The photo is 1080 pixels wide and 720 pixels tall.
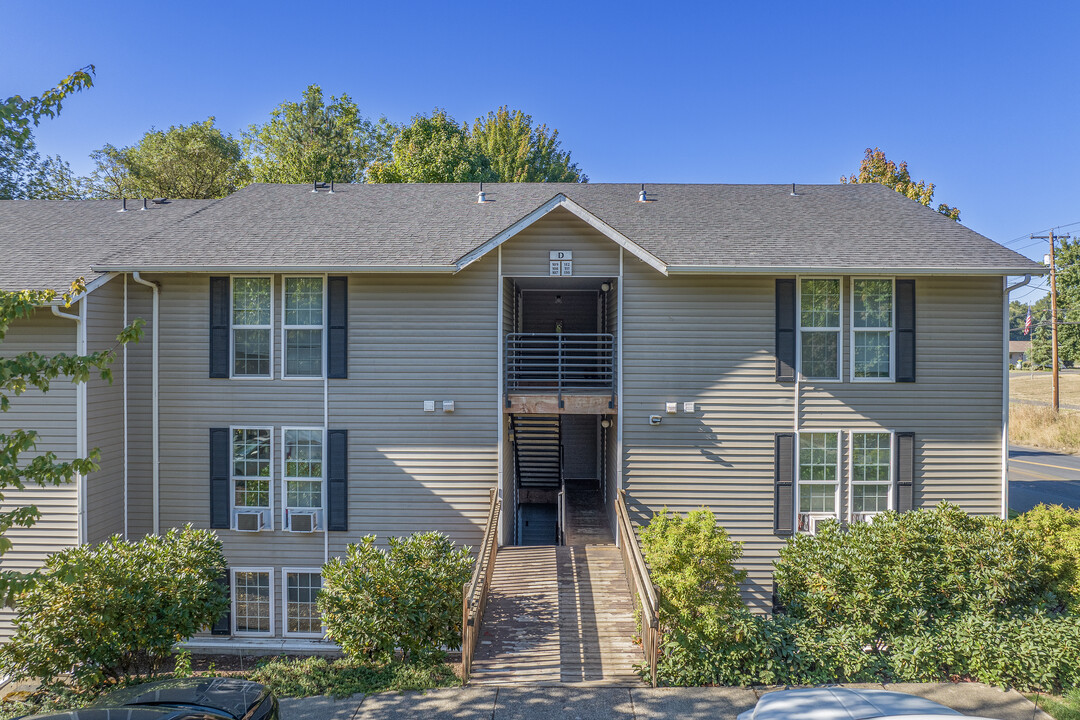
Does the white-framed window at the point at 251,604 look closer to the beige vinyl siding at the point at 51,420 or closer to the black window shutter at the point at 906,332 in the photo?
the beige vinyl siding at the point at 51,420

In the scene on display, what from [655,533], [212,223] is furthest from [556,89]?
[655,533]

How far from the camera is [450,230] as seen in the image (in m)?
10.8

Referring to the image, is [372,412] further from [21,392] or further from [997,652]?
[997,652]

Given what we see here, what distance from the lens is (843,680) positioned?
6.92 meters

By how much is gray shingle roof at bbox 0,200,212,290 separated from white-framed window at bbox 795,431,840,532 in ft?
41.0

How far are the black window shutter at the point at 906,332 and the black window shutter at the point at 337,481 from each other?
32.3 ft

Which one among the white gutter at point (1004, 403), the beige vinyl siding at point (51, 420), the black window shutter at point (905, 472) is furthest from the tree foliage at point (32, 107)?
the white gutter at point (1004, 403)

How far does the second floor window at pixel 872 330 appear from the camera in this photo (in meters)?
9.77

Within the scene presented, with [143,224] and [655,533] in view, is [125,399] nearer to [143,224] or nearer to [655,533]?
[143,224]

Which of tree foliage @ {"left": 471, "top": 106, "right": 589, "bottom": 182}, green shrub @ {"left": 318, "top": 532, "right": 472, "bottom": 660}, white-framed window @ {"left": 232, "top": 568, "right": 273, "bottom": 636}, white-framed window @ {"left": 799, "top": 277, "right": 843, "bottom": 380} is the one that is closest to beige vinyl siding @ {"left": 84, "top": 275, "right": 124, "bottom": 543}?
white-framed window @ {"left": 232, "top": 568, "right": 273, "bottom": 636}

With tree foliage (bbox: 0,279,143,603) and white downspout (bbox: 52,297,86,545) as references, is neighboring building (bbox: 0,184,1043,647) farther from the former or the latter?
tree foliage (bbox: 0,279,143,603)

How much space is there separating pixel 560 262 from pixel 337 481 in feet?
18.1

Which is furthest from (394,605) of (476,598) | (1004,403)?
(1004,403)

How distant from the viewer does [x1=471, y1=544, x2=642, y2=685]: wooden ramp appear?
7.12 metres
